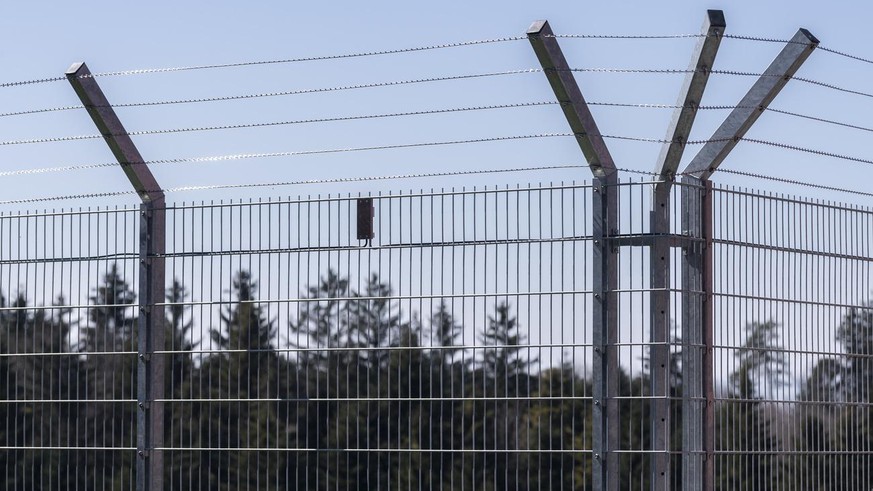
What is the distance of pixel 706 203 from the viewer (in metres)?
9.26

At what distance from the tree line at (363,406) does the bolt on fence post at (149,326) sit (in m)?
0.08

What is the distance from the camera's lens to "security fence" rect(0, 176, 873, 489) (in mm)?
9148

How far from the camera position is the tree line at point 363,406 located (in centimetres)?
932

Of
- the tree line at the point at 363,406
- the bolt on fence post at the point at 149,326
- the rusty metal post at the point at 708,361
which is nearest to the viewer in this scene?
the rusty metal post at the point at 708,361

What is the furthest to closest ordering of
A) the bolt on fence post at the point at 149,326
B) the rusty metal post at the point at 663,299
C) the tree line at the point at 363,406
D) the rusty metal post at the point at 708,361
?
the bolt on fence post at the point at 149,326, the tree line at the point at 363,406, the rusty metal post at the point at 708,361, the rusty metal post at the point at 663,299

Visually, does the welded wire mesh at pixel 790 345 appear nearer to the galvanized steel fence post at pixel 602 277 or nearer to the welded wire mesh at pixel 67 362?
the galvanized steel fence post at pixel 602 277

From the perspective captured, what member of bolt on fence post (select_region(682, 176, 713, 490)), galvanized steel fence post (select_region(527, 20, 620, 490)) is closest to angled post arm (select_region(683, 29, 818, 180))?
bolt on fence post (select_region(682, 176, 713, 490))

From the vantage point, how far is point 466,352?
31.0ft

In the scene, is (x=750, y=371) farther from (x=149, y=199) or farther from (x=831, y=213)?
(x=149, y=199)

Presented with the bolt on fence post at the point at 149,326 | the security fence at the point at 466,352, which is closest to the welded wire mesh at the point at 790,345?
the security fence at the point at 466,352

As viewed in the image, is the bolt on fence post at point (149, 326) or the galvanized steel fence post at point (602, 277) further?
the bolt on fence post at point (149, 326)

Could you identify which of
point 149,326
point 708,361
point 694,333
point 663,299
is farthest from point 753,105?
point 149,326

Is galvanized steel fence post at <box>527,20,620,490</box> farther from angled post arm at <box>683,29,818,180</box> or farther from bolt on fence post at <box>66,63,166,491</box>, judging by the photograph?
bolt on fence post at <box>66,63,166,491</box>

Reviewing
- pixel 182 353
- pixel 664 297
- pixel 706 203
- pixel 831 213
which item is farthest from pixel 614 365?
pixel 182 353
